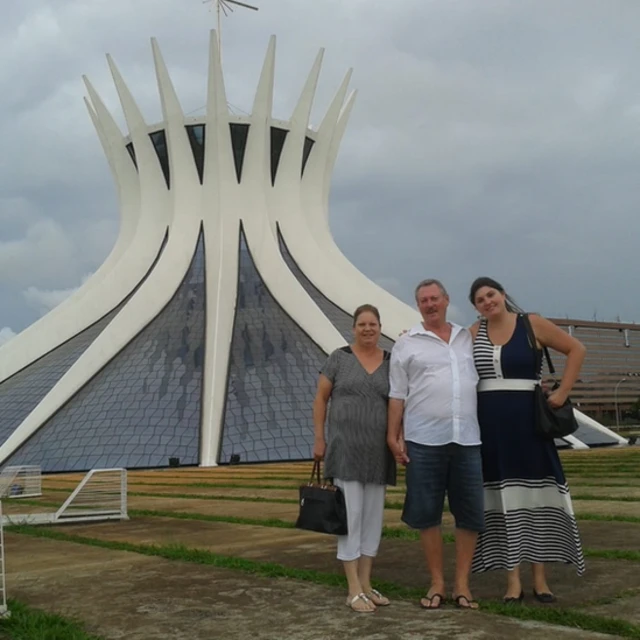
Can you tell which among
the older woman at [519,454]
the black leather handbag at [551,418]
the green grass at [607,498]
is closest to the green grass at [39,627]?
the older woman at [519,454]

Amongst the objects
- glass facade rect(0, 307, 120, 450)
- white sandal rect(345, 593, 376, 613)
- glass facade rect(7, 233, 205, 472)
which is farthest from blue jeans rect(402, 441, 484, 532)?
glass facade rect(0, 307, 120, 450)

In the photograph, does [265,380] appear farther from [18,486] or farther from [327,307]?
[18,486]

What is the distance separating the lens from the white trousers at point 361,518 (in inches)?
168

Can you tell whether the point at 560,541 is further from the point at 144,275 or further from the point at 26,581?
the point at 144,275

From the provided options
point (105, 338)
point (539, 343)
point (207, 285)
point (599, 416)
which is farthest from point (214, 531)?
point (599, 416)

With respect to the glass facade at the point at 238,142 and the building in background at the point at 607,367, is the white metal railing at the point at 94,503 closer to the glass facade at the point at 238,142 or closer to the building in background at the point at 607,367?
the glass facade at the point at 238,142

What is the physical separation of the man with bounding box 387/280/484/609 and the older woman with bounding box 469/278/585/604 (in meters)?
0.13

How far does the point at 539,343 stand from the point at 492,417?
53 cm

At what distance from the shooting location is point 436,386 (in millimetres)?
4254

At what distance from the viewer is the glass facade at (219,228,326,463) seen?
21547 mm

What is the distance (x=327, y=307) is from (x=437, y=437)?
77.6ft

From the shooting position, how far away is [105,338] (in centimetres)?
2506

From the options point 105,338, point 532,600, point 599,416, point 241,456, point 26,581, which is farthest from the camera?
point 599,416

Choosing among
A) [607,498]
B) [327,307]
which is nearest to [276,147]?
[327,307]
